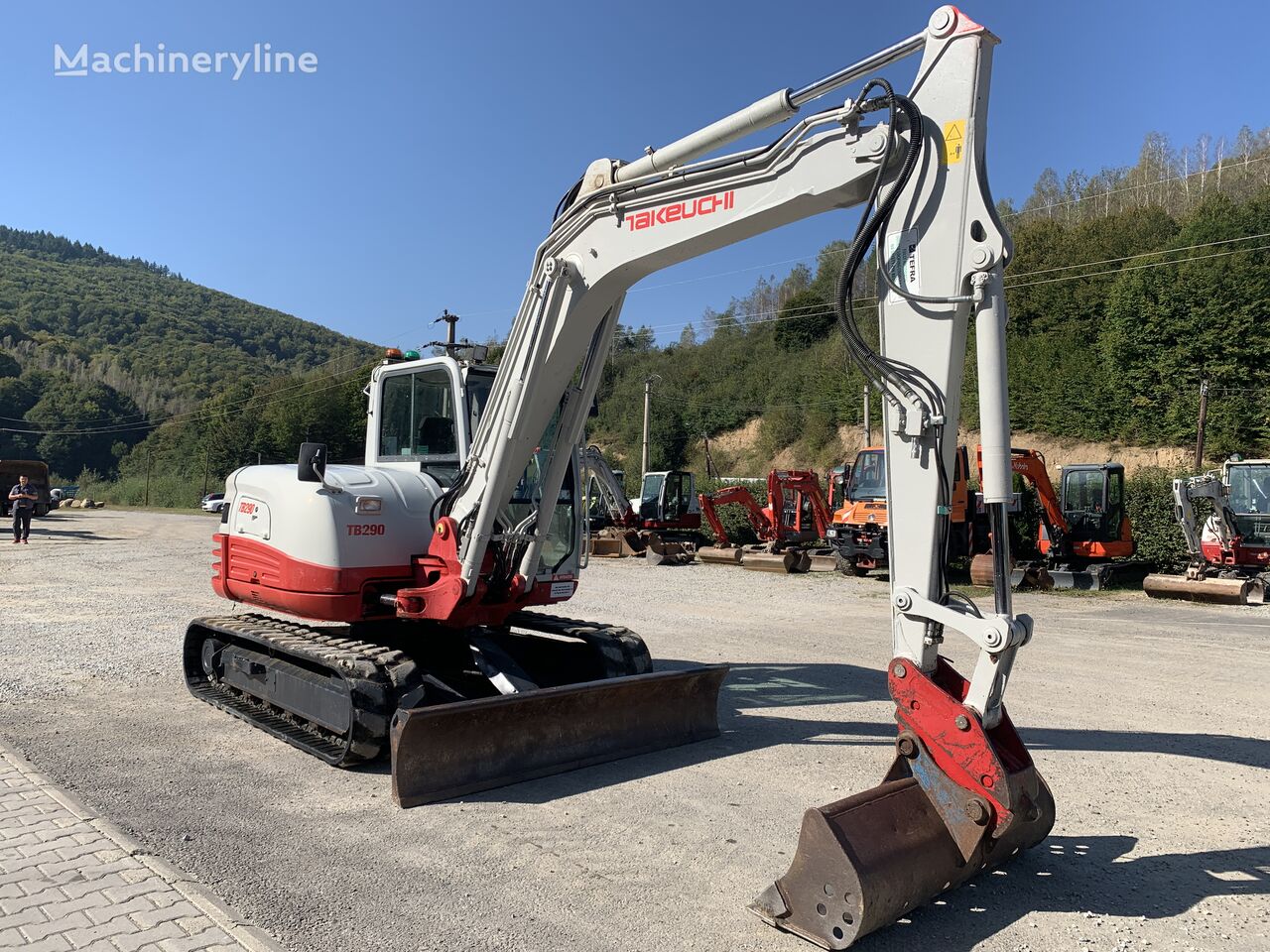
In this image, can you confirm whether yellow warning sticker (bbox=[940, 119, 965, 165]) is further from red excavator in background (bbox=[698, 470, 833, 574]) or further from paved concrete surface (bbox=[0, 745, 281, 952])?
red excavator in background (bbox=[698, 470, 833, 574])

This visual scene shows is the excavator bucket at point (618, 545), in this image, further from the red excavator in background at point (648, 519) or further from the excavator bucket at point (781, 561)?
the excavator bucket at point (781, 561)

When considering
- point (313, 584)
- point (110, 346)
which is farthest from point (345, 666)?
point (110, 346)

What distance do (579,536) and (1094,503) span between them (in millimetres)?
15572

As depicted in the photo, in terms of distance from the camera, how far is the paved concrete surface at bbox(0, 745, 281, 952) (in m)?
3.41

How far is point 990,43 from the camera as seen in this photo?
4.14 m

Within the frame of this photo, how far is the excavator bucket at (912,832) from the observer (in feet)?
11.5

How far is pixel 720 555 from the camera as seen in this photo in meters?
22.6

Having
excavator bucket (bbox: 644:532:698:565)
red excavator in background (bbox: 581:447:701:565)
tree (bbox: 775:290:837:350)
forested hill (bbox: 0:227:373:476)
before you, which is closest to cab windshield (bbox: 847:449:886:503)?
excavator bucket (bbox: 644:532:698:565)

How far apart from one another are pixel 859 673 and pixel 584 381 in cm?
439

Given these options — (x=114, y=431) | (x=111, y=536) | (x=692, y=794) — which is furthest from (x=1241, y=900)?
(x=114, y=431)

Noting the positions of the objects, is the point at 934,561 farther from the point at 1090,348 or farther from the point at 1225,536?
the point at 1090,348

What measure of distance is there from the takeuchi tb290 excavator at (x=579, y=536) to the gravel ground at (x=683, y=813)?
30cm

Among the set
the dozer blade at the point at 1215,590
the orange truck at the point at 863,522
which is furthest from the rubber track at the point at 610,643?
the dozer blade at the point at 1215,590

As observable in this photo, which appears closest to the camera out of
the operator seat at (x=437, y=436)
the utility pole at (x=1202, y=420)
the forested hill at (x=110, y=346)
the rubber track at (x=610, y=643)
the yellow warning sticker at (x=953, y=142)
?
the yellow warning sticker at (x=953, y=142)
